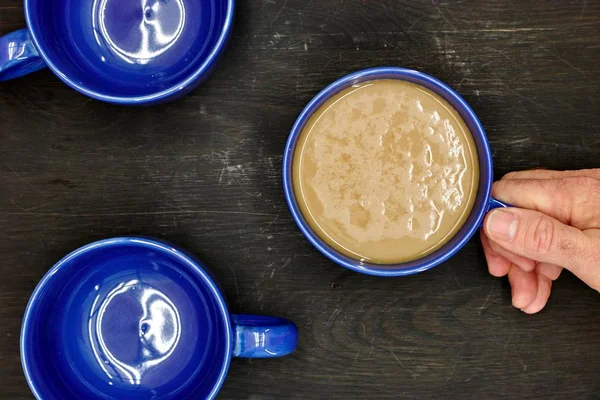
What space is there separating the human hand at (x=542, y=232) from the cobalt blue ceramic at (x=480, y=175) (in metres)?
0.05

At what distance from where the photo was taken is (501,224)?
101cm

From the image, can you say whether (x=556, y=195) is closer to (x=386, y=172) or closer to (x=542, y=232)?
(x=542, y=232)

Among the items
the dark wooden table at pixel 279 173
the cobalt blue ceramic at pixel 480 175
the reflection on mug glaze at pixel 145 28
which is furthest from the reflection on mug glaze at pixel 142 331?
the reflection on mug glaze at pixel 145 28

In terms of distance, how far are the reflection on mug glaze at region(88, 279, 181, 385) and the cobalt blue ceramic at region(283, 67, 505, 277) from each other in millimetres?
348

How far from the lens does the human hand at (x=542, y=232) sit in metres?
1.02

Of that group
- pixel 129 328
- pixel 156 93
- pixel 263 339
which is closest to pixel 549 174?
pixel 263 339

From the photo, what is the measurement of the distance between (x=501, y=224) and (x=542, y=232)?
0.24ft

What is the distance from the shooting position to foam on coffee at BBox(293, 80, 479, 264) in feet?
3.34

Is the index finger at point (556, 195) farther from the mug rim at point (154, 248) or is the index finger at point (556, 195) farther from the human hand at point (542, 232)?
the mug rim at point (154, 248)

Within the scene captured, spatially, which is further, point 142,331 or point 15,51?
point 142,331

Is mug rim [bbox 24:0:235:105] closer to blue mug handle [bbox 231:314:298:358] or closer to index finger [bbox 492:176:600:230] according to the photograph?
blue mug handle [bbox 231:314:298:358]

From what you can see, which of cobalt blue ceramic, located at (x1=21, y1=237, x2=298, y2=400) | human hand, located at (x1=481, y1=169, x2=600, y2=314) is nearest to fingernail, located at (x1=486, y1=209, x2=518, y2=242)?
human hand, located at (x1=481, y1=169, x2=600, y2=314)

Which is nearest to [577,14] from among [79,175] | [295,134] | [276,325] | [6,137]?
[295,134]

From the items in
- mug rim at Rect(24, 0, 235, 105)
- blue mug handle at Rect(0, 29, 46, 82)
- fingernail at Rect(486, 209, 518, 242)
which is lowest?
fingernail at Rect(486, 209, 518, 242)
